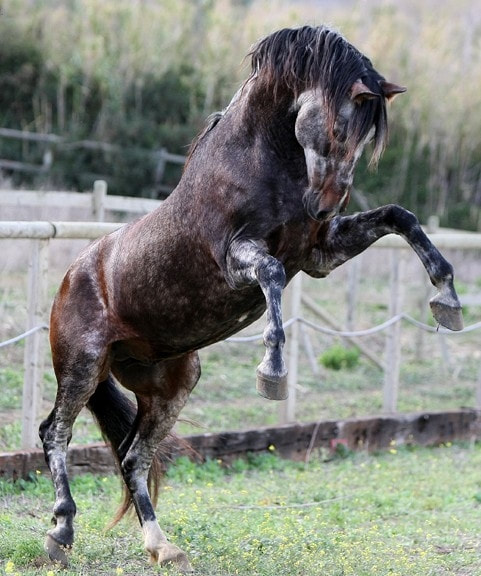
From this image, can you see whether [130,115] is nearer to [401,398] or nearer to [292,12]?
[292,12]

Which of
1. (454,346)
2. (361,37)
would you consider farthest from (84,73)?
(454,346)

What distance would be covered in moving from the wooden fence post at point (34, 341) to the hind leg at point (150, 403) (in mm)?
1148

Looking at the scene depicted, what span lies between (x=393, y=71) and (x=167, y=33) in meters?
4.40

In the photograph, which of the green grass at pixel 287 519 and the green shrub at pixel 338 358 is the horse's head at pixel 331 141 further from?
the green shrub at pixel 338 358

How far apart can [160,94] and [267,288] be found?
13947 millimetres

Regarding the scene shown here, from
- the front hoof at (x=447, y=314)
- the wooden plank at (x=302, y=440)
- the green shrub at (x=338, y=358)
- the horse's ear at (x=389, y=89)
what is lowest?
the green shrub at (x=338, y=358)

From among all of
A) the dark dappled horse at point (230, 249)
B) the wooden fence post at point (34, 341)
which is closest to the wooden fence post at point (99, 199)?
the wooden fence post at point (34, 341)

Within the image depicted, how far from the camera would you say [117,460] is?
17.8 feet

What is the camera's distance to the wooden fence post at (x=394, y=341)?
838 cm

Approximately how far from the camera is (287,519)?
5.68 meters

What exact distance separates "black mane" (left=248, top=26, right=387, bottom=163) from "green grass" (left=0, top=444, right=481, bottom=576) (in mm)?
2012

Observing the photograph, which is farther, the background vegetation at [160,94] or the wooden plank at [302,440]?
the background vegetation at [160,94]

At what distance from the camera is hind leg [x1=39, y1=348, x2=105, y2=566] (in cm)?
484

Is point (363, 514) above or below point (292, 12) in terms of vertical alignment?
below
